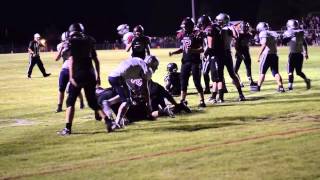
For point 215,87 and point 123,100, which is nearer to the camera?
point 123,100

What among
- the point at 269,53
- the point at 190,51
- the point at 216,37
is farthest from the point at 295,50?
the point at 190,51

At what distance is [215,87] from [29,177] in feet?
25.9

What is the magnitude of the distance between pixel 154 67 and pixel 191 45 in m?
1.81

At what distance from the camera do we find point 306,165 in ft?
24.3

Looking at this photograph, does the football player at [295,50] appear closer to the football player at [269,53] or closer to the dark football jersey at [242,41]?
the football player at [269,53]

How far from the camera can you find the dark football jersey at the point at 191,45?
13.4 m

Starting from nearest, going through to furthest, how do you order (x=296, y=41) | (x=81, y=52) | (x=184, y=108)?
1. (x=81, y=52)
2. (x=184, y=108)
3. (x=296, y=41)

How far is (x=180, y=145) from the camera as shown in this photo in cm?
909

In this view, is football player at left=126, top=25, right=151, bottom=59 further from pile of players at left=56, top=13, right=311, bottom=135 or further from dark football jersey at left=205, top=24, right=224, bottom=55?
dark football jersey at left=205, top=24, right=224, bottom=55

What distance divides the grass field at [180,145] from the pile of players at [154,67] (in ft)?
1.35

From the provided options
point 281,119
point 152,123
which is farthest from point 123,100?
point 281,119

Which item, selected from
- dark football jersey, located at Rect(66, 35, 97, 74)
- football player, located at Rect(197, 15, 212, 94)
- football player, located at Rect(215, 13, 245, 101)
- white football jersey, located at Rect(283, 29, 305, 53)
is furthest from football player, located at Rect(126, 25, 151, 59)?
white football jersey, located at Rect(283, 29, 305, 53)

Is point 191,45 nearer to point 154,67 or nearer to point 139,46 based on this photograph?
point 139,46

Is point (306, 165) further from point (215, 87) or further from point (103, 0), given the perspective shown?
point (103, 0)
